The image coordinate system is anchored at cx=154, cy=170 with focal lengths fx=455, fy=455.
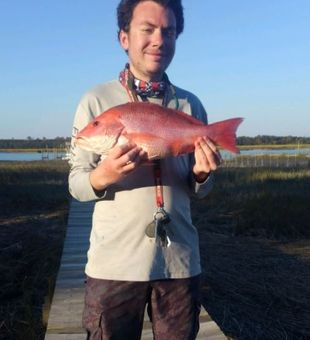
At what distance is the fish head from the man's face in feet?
1.14

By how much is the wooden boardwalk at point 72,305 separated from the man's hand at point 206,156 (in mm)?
2154

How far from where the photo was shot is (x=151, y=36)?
6.88 ft

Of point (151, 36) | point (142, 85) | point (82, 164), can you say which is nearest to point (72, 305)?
point (82, 164)

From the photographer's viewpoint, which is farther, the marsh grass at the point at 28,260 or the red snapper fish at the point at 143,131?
the marsh grass at the point at 28,260

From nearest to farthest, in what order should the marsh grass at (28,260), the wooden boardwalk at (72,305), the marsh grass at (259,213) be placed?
the wooden boardwalk at (72,305) → the marsh grass at (28,260) → the marsh grass at (259,213)

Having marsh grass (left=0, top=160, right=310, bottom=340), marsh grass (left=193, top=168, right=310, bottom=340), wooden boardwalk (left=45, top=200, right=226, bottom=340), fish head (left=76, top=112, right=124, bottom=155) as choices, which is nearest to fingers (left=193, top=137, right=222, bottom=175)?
fish head (left=76, top=112, right=124, bottom=155)

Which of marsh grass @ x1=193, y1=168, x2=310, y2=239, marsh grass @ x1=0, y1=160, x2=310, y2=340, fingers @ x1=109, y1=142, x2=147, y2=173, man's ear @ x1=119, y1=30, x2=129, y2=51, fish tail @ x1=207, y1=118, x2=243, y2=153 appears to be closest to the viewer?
fingers @ x1=109, y1=142, x2=147, y2=173

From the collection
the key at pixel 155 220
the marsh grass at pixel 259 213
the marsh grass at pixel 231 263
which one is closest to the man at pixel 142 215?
the key at pixel 155 220

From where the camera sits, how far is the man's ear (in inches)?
87.4

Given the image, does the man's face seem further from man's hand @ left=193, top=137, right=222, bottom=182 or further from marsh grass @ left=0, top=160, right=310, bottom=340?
marsh grass @ left=0, top=160, right=310, bottom=340

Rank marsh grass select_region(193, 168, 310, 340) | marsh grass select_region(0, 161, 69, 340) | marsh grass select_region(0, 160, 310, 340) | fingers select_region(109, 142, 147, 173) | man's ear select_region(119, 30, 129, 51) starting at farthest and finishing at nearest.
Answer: marsh grass select_region(193, 168, 310, 340), marsh grass select_region(0, 160, 310, 340), marsh grass select_region(0, 161, 69, 340), man's ear select_region(119, 30, 129, 51), fingers select_region(109, 142, 147, 173)

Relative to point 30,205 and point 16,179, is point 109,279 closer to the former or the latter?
point 30,205

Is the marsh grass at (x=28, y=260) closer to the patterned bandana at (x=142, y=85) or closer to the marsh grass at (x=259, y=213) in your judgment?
the patterned bandana at (x=142, y=85)

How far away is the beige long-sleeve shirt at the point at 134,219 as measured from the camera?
2.01 meters
